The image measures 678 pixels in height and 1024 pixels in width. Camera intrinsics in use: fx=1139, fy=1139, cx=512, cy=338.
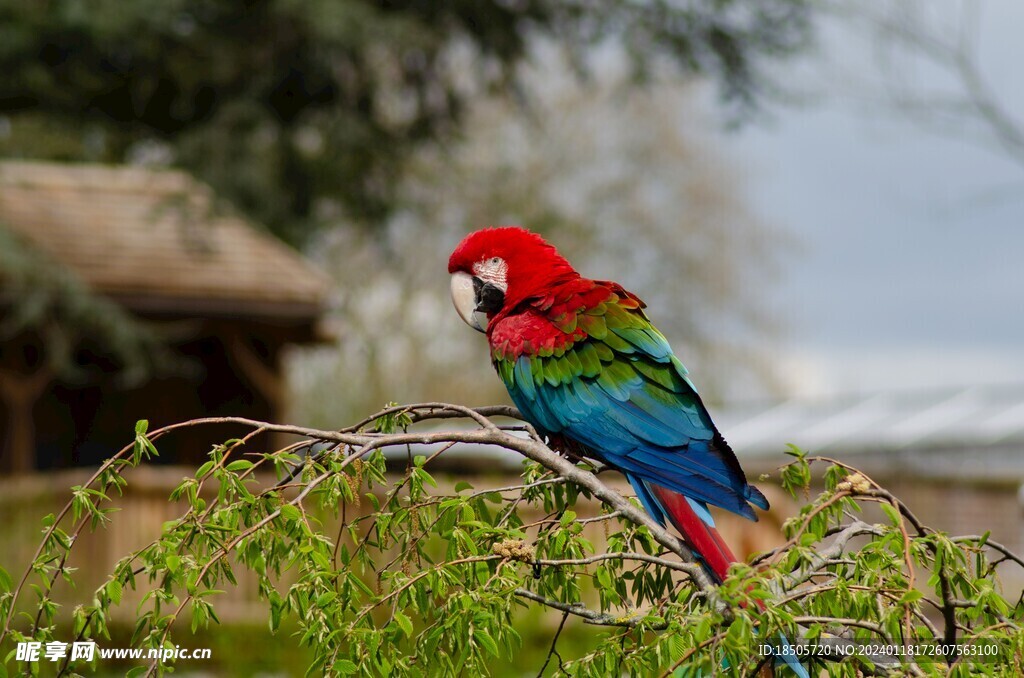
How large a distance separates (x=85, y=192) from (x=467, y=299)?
10.3m

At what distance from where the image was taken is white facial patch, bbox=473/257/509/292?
270 centimetres

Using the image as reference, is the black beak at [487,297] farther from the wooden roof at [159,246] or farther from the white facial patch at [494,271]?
the wooden roof at [159,246]

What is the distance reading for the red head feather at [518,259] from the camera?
8.39 feet

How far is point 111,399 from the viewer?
11.2 meters

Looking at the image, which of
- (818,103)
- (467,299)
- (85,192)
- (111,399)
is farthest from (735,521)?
(85,192)

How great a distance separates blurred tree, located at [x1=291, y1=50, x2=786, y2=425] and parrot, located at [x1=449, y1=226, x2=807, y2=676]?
16.3m

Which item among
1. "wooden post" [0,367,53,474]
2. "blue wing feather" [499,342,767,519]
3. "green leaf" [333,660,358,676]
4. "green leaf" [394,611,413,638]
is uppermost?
"wooden post" [0,367,53,474]

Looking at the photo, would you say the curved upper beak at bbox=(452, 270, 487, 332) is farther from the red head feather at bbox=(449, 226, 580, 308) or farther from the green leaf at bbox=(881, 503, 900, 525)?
the green leaf at bbox=(881, 503, 900, 525)

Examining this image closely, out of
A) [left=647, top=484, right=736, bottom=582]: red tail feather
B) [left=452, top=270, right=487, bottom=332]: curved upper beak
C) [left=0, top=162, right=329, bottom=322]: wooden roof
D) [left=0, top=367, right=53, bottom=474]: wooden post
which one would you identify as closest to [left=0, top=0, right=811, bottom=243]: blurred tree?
[left=0, top=162, right=329, bottom=322]: wooden roof

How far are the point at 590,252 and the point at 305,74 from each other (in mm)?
10501

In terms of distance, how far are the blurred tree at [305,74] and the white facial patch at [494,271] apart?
652cm

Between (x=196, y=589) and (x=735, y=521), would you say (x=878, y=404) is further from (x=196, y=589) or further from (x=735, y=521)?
(x=196, y=589)

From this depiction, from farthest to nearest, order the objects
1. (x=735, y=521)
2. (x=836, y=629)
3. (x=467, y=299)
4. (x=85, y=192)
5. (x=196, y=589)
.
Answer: (x=85, y=192), (x=735, y=521), (x=467, y=299), (x=836, y=629), (x=196, y=589)

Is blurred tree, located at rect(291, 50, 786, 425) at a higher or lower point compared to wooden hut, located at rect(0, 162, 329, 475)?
higher
